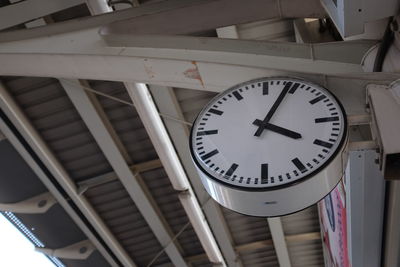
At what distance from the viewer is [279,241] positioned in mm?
6594

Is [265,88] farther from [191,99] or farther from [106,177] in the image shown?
[106,177]

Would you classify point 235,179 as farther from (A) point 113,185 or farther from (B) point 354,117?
(A) point 113,185

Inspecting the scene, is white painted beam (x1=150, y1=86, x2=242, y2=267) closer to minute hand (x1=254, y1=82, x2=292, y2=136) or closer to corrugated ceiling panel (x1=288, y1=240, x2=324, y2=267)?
corrugated ceiling panel (x1=288, y1=240, x2=324, y2=267)

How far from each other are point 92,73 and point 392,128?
204 cm

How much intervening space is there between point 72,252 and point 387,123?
4658 millimetres

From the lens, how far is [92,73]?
A: 349 cm

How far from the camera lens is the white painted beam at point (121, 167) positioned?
15.4 ft

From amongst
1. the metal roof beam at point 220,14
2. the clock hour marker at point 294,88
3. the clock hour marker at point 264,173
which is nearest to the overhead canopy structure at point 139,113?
the metal roof beam at point 220,14

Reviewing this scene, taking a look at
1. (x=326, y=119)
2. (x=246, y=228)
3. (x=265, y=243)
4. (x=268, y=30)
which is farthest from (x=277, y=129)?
(x=265, y=243)

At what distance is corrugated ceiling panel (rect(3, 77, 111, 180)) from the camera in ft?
15.6

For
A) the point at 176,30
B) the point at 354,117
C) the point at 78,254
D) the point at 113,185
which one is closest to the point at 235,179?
the point at 354,117

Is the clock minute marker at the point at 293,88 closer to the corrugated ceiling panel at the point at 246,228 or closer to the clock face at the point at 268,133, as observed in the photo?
the clock face at the point at 268,133

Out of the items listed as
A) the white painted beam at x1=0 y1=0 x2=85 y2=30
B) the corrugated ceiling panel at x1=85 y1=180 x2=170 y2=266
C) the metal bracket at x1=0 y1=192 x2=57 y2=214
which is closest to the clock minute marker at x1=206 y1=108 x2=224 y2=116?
the white painted beam at x1=0 y1=0 x2=85 y2=30

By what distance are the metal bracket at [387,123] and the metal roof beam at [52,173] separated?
338 cm
